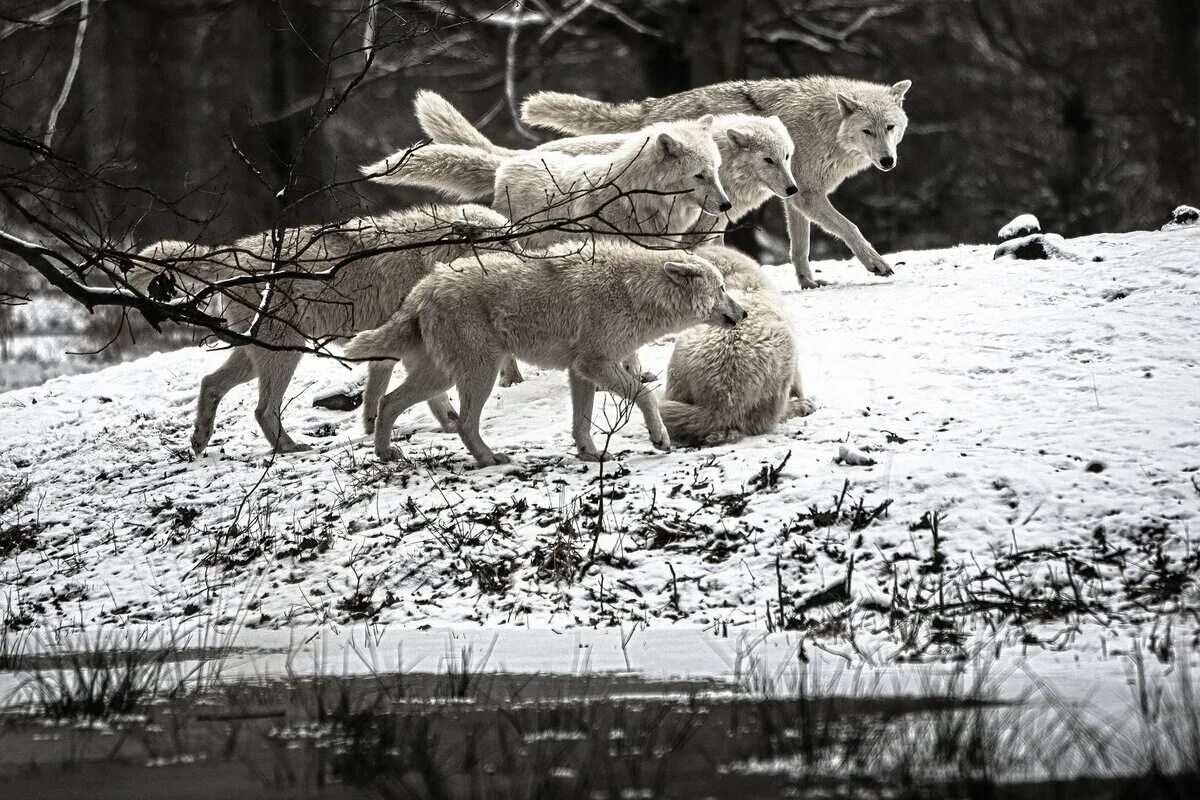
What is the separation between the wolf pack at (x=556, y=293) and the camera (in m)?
7.25

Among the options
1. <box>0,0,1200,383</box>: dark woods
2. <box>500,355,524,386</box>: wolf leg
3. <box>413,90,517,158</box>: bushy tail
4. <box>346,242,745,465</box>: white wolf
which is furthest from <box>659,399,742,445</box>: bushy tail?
<box>0,0,1200,383</box>: dark woods

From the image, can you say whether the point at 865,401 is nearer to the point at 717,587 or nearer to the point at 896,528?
the point at 896,528

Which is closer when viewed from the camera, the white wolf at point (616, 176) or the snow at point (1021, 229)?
the white wolf at point (616, 176)

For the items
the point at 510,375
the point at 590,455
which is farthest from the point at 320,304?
the point at 590,455

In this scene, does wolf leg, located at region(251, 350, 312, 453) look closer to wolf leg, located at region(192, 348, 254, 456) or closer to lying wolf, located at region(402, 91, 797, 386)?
wolf leg, located at region(192, 348, 254, 456)

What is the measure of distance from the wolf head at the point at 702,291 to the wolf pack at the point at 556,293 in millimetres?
12

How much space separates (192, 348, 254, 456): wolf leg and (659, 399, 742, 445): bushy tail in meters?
3.00

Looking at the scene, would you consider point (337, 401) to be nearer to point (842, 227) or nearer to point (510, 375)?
point (510, 375)

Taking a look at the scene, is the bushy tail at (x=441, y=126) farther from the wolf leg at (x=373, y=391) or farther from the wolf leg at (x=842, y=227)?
the wolf leg at (x=373, y=391)

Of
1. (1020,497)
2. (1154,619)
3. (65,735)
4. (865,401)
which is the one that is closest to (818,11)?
(865,401)

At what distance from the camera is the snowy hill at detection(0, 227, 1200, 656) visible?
510 cm

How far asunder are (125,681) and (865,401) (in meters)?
4.82

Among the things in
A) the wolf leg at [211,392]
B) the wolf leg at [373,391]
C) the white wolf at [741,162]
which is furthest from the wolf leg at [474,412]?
the white wolf at [741,162]

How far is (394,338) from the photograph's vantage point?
7.39 meters
